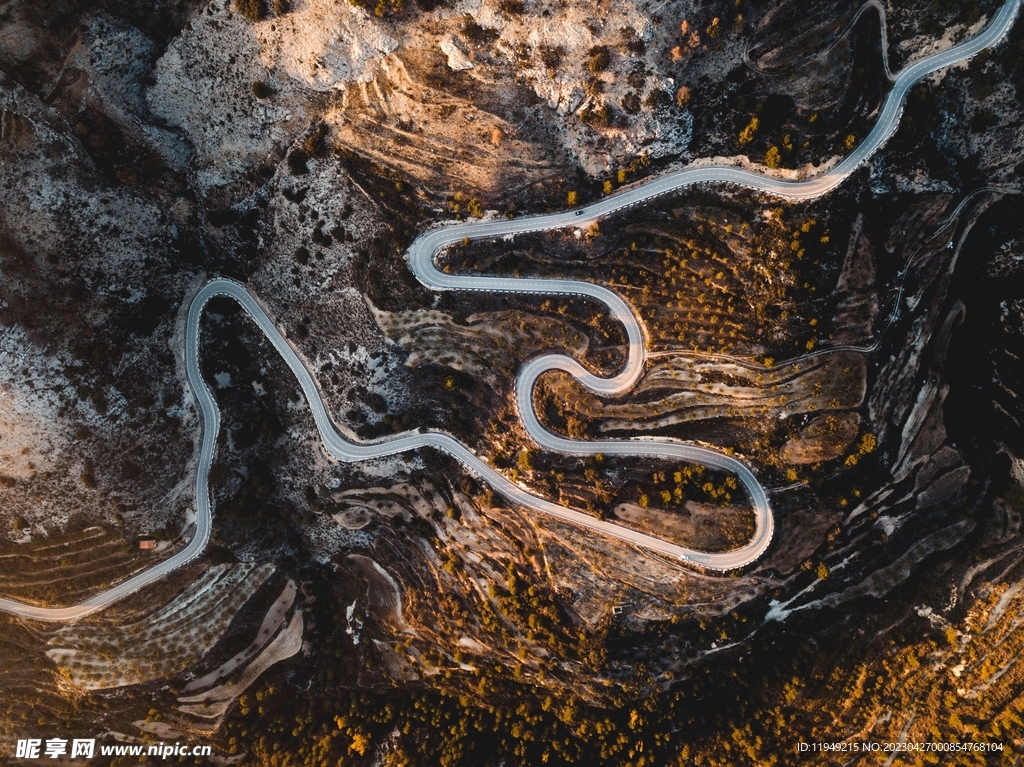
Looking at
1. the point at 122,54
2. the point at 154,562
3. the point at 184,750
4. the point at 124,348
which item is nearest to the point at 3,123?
the point at 122,54

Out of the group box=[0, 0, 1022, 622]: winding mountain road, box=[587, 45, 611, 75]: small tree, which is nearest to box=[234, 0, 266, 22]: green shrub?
box=[0, 0, 1022, 622]: winding mountain road

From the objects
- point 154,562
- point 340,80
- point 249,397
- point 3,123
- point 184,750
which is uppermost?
point 340,80

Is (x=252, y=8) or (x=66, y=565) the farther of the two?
(x=66, y=565)

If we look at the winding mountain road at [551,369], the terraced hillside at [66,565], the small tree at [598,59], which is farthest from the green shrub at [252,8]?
the terraced hillside at [66,565]

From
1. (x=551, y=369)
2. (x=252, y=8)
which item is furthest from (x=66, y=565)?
(x=252, y=8)

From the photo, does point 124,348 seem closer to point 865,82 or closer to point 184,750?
point 184,750

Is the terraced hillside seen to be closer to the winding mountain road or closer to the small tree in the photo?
the winding mountain road

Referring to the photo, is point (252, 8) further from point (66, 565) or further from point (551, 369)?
point (66, 565)

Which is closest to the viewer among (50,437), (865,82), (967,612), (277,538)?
(865,82)
